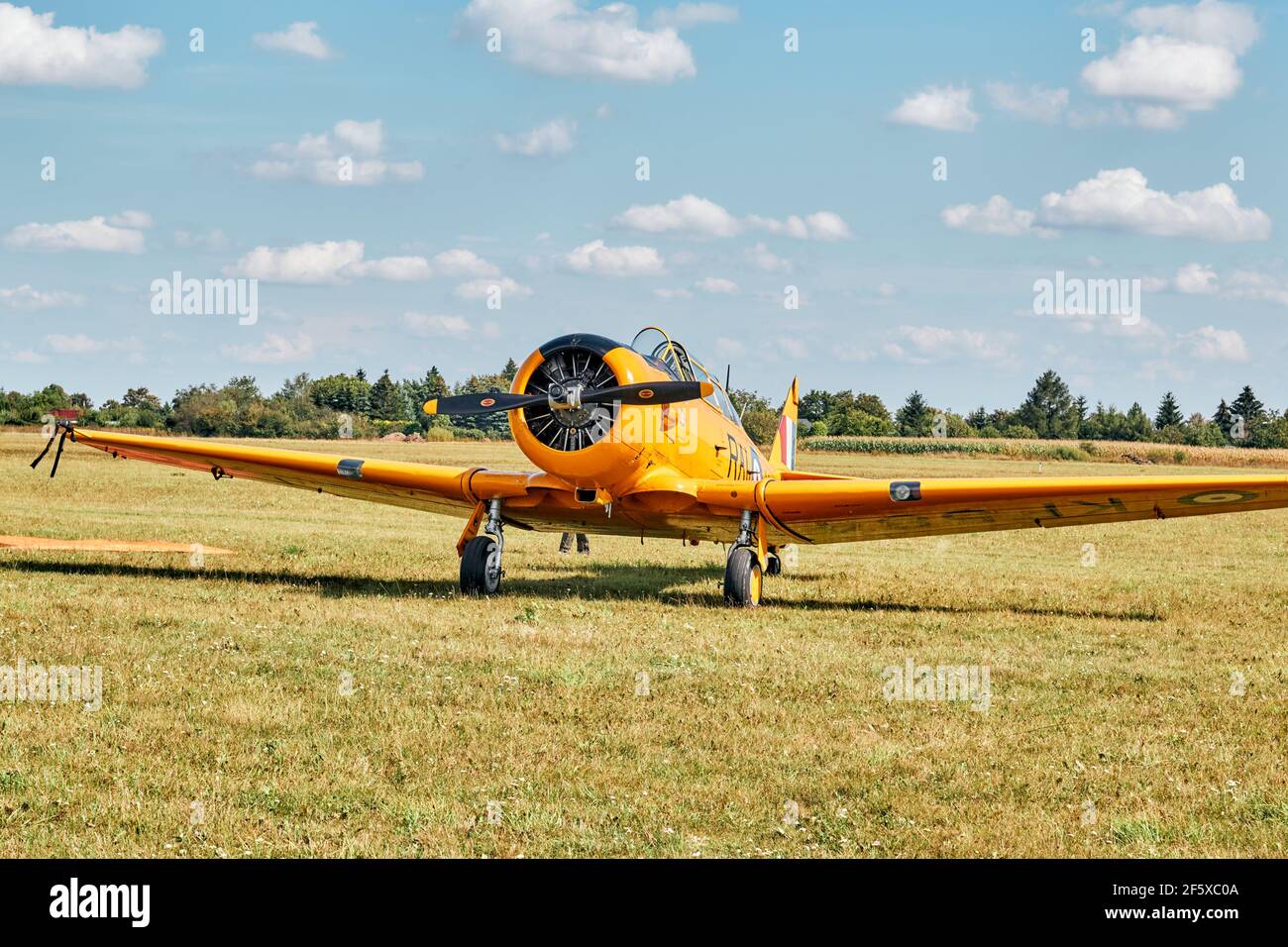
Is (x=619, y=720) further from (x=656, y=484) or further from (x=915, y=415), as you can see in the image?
(x=915, y=415)

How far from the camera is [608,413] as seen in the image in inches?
514

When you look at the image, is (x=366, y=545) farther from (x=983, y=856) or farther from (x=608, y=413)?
(x=983, y=856)

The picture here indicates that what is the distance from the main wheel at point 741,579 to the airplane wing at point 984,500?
24.3 inches

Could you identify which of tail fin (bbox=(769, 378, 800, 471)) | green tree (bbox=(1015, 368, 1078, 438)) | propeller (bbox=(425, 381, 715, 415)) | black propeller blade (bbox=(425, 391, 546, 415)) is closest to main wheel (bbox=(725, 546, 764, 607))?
propeller (bbox=(425, 381, 715, 415))

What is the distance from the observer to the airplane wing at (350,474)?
46.7 ft

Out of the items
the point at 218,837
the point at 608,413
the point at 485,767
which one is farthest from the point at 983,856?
the point at 608,413

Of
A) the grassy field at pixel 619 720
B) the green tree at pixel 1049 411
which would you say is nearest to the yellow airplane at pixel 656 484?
the grassy field at pixel 619 720

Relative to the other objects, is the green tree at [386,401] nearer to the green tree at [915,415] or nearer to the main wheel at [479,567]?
the green tree at [915,415]

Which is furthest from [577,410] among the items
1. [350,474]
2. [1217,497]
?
[1217,497]

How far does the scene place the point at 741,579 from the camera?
13.6 metres

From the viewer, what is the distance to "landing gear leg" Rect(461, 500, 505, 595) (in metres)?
13.6

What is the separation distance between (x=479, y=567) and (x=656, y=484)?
7.21ft

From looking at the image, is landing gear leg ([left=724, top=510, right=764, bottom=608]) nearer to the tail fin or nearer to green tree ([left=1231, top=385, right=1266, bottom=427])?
the tail fin
